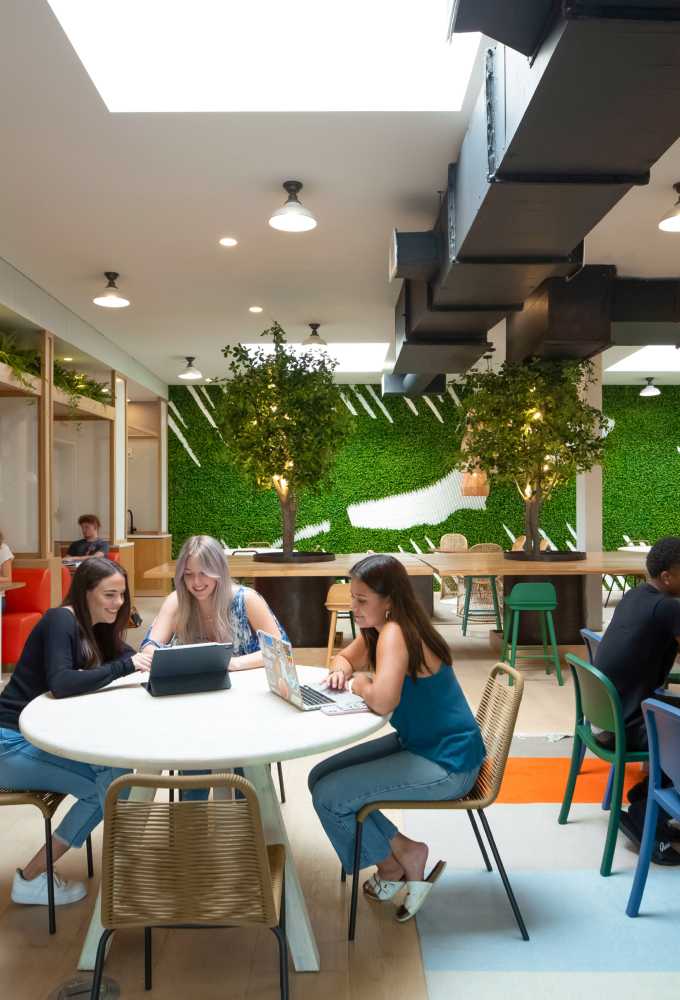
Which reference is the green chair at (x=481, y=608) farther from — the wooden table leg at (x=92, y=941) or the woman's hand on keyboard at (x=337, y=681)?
the wooden table leg at (x=92, y=941)

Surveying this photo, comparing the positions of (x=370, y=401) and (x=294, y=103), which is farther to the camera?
(x=370, y=401)

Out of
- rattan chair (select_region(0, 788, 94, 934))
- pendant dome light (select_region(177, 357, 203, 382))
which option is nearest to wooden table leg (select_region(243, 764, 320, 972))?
rattan chair (select_region(0, 788, 94, 934))

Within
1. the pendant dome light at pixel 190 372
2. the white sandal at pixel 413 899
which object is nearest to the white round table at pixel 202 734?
the white sandal at pixel 413 899

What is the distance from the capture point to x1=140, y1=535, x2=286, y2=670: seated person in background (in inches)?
132

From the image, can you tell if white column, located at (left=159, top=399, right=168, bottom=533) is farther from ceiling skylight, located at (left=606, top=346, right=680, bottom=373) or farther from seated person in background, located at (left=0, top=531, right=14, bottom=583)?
ceiling skylight, located at (left=606, top=346, right=680, bottom=373)

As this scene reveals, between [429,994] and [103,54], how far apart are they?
14.2 feet

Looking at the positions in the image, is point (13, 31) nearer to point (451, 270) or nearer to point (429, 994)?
point (451, 270)

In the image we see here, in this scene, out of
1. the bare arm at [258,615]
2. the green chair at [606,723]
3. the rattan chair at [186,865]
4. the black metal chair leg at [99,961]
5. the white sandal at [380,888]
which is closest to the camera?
the rattan chair at [186,865]

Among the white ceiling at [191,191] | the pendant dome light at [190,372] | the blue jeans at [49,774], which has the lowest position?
the blue jeans at [49,774]

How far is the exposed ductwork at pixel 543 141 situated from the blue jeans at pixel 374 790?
2.39 meters

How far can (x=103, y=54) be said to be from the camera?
406 cm

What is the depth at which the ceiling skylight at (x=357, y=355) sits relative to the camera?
1101 cm

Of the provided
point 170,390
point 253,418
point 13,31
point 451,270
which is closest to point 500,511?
point 170,390

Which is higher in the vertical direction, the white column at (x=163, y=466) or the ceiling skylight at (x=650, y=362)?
the ceiling skylight at (x=650, y=362)
